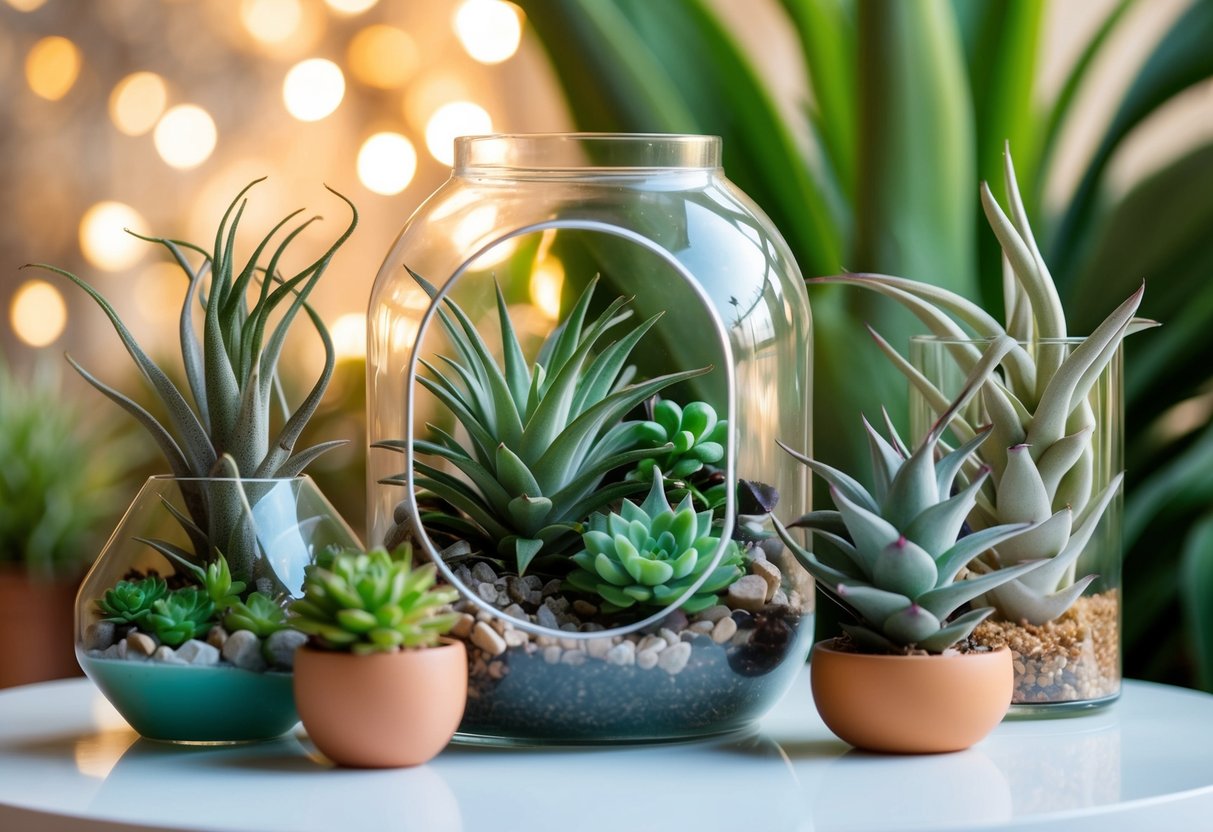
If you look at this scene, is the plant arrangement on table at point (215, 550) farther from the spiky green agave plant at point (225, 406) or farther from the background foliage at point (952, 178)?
the background foliage at point (952, 178)

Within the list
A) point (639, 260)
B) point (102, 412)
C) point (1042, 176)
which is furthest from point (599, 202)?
point (102, 412)

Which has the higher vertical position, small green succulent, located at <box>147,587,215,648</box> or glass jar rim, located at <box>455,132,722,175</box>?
glass jar rim, located at <box>455,132,722,175</box>

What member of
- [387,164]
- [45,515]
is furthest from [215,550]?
[387,164]

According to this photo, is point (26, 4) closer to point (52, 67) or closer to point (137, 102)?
point (52, 67)

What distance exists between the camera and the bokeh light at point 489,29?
2428 mm

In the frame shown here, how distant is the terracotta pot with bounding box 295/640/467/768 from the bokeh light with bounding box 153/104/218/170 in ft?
6.92

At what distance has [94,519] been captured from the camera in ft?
6.88

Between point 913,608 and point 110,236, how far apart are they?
7.31 feet

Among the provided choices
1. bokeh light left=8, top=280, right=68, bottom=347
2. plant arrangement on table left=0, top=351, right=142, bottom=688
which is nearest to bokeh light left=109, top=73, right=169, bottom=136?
bokeh light left=8, top=280, right=68, bottom=347

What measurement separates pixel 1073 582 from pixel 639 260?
31 cm

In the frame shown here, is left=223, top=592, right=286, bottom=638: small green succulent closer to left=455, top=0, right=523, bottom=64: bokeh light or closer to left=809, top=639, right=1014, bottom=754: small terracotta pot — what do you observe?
left=809, top=639, right=1014, bottom=754: small terracotta pot

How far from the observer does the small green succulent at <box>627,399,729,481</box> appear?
68 cm

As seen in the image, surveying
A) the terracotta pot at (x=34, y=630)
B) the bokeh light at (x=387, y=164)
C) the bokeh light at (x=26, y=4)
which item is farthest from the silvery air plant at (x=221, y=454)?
the bokeh light at (x=26, y=4)

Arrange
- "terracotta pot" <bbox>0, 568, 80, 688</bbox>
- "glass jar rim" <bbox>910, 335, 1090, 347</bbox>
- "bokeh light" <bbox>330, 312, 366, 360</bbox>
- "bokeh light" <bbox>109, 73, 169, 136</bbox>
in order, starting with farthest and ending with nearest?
"bokeh light" <bbox>109, 73, 169, 136</bbox>, "bokeh light" <bbox>330, 312, 366, 360</bbox>, "terracotta pot" <bbox>0, 568, 80, 688</bbox>, "glass jar rim" <bbox>910, 335, 1090, 347</bbox>
